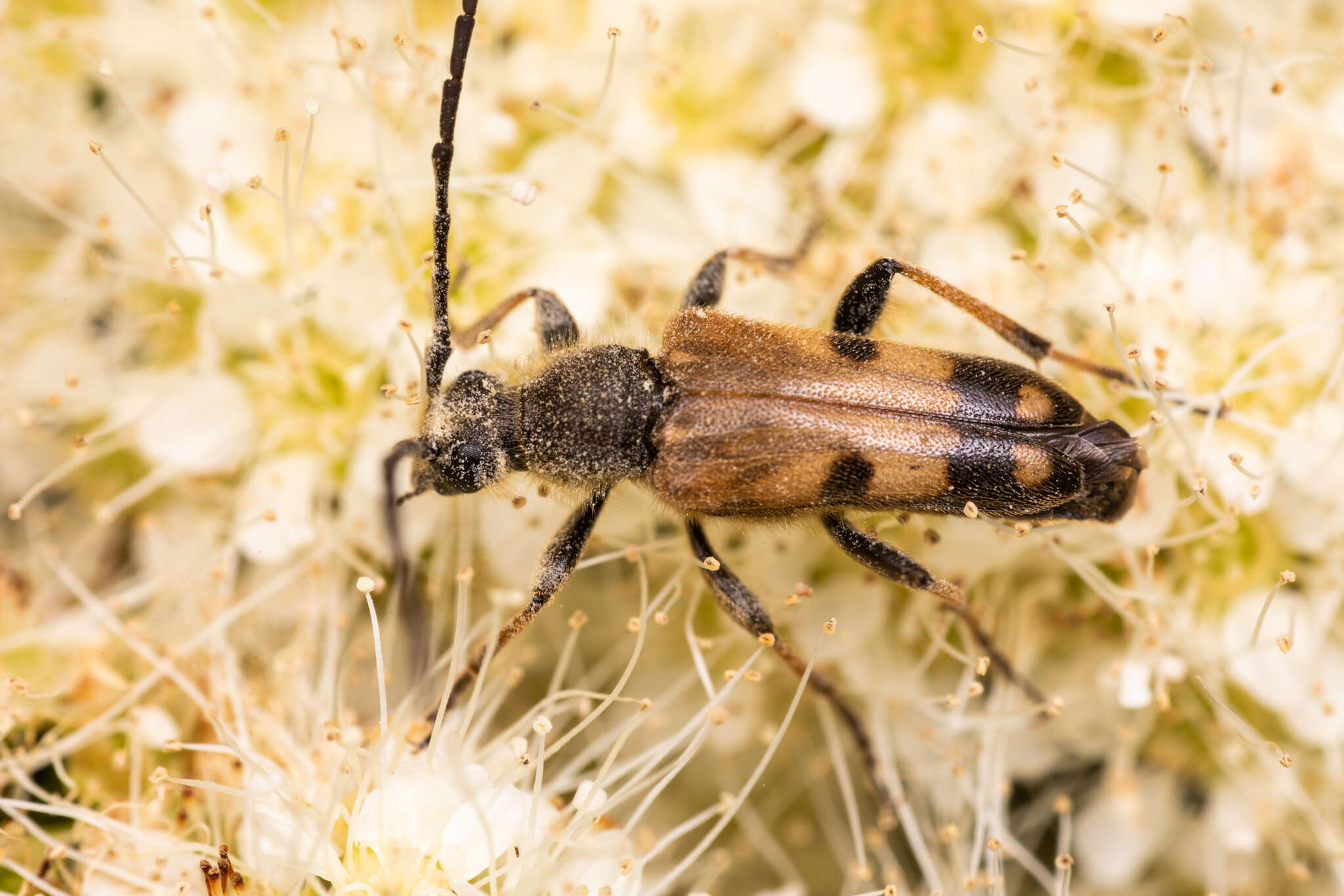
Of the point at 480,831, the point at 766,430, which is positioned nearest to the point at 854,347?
the point at 766,430

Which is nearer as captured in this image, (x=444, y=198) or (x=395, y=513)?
(x=444, y=198)

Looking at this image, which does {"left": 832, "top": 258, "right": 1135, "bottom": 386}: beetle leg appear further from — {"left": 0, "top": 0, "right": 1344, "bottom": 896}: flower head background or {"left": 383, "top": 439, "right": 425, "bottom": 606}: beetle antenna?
{"left": 383, "top": 439, "right": 425, "bottom": 606}: beetle antenna

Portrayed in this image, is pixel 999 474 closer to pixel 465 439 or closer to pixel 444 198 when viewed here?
pixel 465 439

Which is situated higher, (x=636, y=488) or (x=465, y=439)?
(x=465, y=439)

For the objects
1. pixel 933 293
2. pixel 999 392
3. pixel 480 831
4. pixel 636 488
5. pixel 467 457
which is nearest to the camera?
pixel 480 831

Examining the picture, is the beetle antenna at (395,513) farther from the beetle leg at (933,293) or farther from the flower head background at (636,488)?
the beetle leg at (933,293)

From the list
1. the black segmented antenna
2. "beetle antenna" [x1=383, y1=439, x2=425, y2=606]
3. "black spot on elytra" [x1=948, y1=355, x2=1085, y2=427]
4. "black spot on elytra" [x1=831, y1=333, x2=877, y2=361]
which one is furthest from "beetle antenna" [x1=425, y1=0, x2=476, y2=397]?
"black spot on elytra" [x1=948, y1=355, x2=1085, y2=427]
